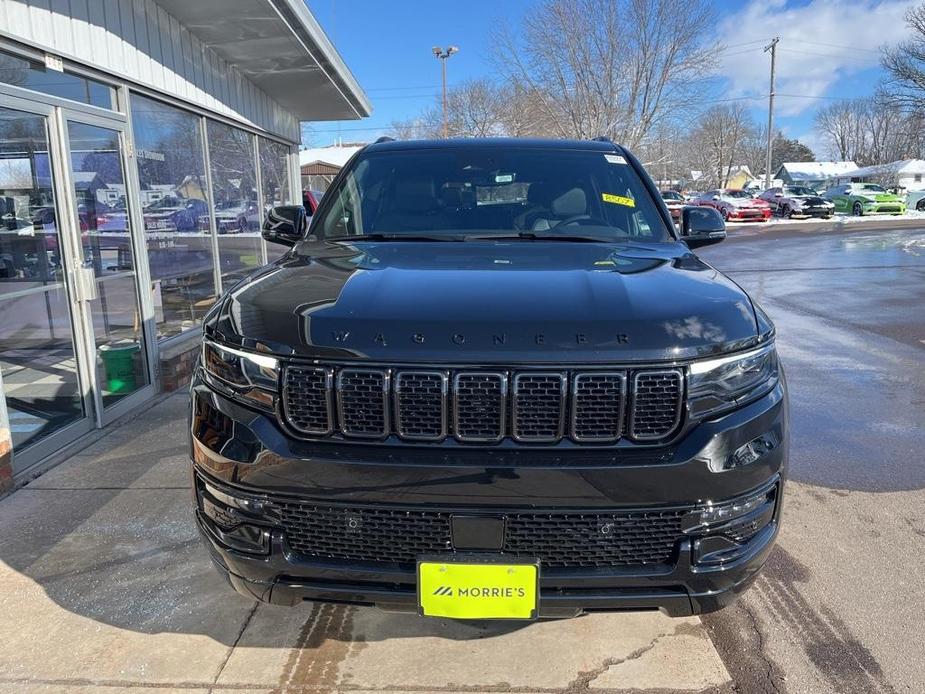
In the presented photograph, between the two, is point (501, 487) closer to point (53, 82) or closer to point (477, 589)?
point (477, 589)

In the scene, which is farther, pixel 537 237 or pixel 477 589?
pixel 537 237

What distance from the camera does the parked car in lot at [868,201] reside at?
111 feet

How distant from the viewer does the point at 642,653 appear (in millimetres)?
2611

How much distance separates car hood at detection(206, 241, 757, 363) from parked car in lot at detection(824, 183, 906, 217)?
3725 cm

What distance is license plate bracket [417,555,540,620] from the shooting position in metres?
2.00

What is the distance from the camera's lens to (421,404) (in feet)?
6.65

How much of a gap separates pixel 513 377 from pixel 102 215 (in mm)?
4672

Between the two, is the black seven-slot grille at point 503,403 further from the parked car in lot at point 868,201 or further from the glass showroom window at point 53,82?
the parked car in lot at point 868,201

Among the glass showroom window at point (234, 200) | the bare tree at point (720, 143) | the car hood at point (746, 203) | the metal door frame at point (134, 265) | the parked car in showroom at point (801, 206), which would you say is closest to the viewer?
the metal door frame at point (134, 265)

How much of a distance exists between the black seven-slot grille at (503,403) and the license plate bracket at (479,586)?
36 cm

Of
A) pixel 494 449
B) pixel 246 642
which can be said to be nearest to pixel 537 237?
pixel 494 449

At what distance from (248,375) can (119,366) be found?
13.2ft

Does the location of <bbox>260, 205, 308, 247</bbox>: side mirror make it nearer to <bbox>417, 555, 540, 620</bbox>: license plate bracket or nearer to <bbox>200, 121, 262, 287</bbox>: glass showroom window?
<bbox>417, 555, 540, 620</bbox>: license plate bracket

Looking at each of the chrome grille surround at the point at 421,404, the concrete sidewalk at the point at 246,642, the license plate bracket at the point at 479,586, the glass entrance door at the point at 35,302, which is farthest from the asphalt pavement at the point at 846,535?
the glass entrance door at the point at 35,302
